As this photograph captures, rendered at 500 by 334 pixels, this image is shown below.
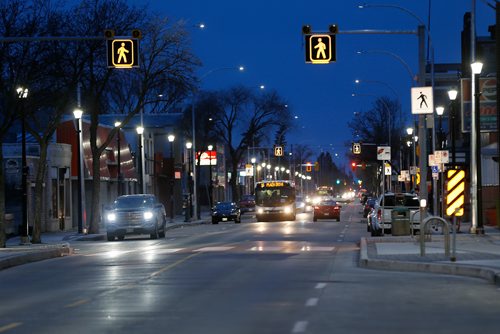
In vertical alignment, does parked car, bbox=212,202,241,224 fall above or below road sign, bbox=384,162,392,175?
below

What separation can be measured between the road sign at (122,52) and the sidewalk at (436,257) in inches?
334

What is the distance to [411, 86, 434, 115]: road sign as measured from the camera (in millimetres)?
32875

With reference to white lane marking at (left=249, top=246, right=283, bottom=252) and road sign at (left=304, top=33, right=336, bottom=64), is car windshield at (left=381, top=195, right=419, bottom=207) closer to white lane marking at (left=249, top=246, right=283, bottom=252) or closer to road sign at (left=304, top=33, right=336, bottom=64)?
white lane marking at (left=249, top=246, right=283, bottom=252)

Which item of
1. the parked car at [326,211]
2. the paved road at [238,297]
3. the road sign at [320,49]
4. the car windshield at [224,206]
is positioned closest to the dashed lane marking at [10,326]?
the paved road at [238,297]

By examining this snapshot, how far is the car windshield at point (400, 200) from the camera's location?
43.6 metres

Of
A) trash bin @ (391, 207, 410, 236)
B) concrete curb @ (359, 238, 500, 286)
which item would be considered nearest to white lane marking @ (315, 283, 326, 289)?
concrete curb @ (359, 238, 500, 286)

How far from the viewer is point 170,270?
24734 mm

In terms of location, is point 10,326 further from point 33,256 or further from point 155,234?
point 155,234

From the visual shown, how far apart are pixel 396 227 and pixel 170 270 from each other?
16.9 m

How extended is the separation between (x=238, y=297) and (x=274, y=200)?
54.1m

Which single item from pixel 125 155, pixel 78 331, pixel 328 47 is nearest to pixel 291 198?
pixel 125 155

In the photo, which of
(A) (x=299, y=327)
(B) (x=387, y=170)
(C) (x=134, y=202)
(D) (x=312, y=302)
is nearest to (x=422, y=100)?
(C) (x=134, y=202)

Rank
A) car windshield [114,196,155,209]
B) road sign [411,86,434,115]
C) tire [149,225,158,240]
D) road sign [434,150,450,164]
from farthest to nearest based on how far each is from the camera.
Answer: road sign [434,150,450,164], tire [149,225,158,240], car windshield [114,196,155,209], road sign [411,86,434,115]

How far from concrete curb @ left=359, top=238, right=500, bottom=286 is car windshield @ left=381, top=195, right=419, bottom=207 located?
17341 mm
